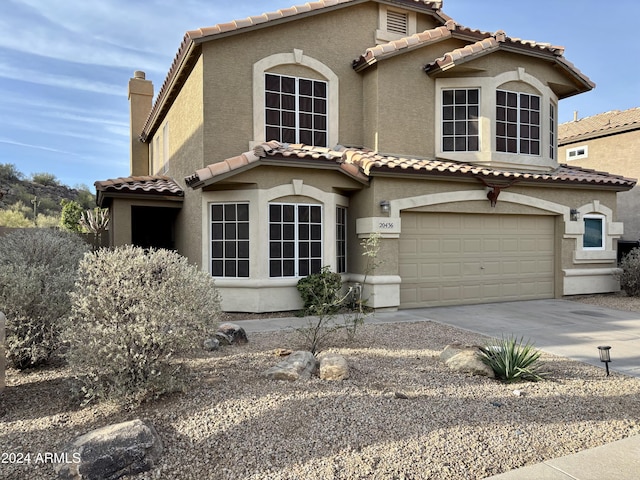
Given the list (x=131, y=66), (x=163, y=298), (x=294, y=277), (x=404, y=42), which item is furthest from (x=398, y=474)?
(x=131, y=66)

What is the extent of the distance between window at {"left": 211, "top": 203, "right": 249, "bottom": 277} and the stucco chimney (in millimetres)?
12640

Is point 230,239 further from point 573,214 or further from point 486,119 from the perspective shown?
point 573,214

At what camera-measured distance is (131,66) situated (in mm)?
21812

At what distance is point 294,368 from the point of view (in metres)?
5.54

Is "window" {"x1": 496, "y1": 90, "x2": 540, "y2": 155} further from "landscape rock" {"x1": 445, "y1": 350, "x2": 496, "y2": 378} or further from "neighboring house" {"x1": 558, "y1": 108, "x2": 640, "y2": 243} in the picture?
"landscape rock" {"x1": 445, "y1": 350, "x2": 496, "y2": 378}

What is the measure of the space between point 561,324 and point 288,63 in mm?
9083

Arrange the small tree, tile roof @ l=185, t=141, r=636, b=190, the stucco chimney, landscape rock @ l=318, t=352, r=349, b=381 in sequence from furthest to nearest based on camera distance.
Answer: the small tree → the stucco chimney → tile roof @ l=185, t=141, r=636, b=190 → landscape rock @ l=318, t=352, r=349, b=381

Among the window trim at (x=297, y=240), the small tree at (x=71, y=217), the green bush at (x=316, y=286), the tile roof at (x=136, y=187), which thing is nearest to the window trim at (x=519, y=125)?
the window trim at (x=297, y=240)

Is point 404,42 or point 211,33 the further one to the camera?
point 404,42

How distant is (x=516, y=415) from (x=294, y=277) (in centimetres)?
677

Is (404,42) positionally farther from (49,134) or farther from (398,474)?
(49,134)

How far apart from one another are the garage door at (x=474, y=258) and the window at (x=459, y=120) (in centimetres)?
220

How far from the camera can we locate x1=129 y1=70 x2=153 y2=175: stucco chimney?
21844 mm

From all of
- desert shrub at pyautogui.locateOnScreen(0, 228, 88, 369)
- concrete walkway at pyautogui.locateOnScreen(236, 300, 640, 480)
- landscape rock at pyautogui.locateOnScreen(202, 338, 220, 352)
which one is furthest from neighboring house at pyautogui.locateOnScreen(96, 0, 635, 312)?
desert shrub at pyautogui.locateOnScreen(0, 228, 88, 369)
